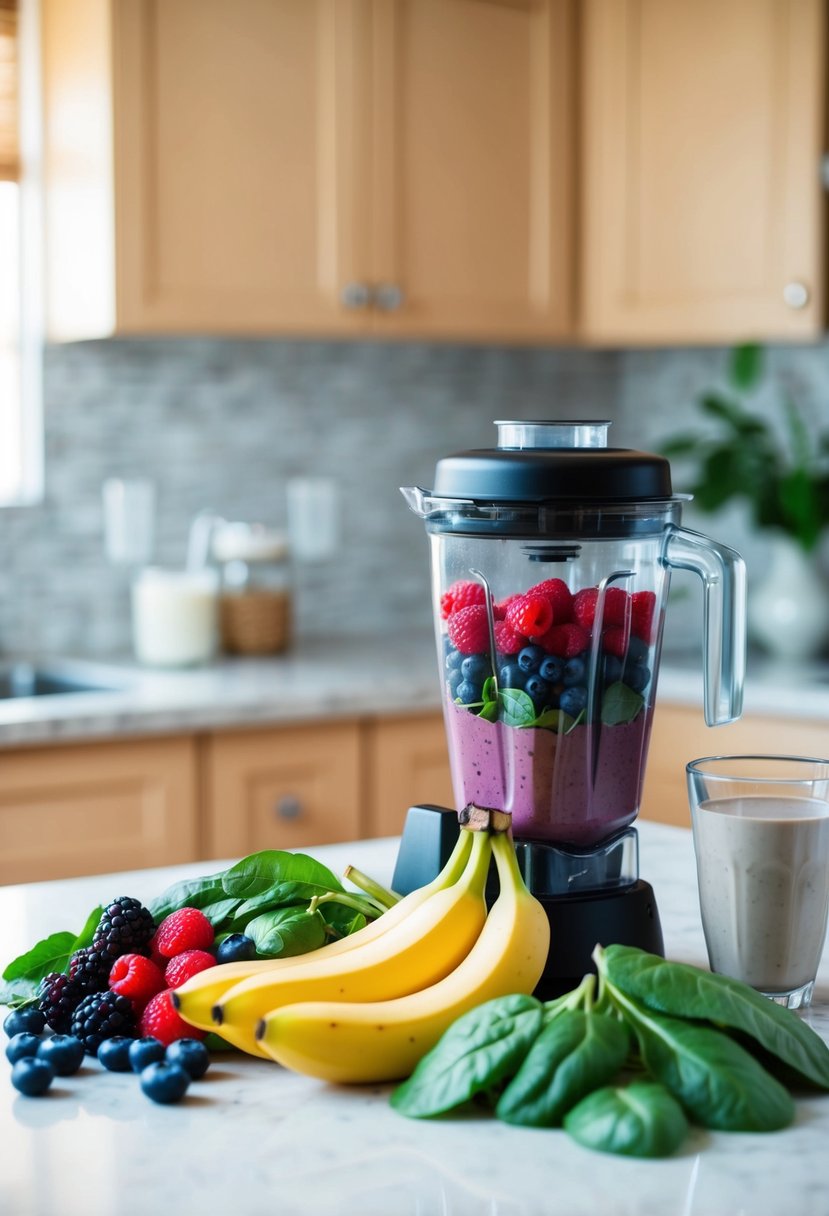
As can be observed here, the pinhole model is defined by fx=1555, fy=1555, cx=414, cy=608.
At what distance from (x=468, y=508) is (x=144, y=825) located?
1.48 m

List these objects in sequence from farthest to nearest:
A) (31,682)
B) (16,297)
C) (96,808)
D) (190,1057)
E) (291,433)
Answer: (291,433) < (16,297) < (31,682) < (96,808) < (190,1057)

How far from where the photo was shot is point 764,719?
270 cm

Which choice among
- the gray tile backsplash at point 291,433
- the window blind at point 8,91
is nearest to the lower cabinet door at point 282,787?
the gray tile backsplash at point 291,433

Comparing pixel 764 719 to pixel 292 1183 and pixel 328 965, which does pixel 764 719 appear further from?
pixel 292 1183

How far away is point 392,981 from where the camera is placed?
1026mm

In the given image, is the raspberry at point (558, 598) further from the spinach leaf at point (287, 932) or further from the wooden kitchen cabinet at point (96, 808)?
the wooden kitchen cabinet at point (96, 808)

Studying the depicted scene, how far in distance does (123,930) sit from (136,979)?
2.1 inches

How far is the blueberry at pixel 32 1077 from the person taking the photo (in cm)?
97

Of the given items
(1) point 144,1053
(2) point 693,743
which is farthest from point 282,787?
(1) point 144,1053

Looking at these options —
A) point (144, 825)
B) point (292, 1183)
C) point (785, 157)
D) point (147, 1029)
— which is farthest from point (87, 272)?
point (292, 1183)

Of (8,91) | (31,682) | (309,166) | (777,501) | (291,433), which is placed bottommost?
(31,682)

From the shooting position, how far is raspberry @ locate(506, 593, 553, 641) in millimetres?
1148

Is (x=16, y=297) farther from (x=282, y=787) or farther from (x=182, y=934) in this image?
(x=182, y=934)

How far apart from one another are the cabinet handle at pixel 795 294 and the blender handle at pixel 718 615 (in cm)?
180
